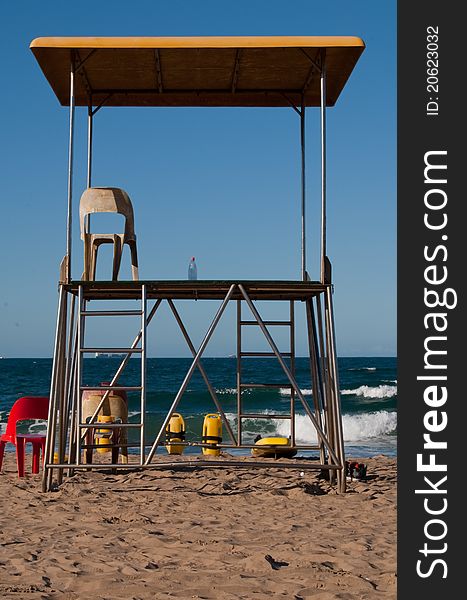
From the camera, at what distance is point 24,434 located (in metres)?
9.73

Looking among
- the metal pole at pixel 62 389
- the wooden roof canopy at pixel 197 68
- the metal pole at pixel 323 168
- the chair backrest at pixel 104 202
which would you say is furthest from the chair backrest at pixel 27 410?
the metal pole at pixel 323 168

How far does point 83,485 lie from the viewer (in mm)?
8891

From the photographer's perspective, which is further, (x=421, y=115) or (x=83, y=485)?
(x=83, y=485)

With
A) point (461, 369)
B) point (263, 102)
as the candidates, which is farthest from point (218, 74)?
point (461, 369)

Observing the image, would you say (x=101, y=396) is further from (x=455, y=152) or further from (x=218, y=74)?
(x=455, y=152)

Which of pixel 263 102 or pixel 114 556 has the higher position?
pixel 263 102

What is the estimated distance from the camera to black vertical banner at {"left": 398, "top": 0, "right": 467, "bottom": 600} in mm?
4141

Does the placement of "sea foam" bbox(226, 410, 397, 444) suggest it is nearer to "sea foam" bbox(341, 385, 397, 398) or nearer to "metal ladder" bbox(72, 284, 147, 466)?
"sea foam" bbox(341, 385, 397, 398)

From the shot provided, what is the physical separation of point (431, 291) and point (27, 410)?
21.9 feet

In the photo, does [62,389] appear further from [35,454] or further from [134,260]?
[134,260]

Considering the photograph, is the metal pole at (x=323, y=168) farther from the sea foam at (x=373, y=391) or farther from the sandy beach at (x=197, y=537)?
the sea foam at (x=373, y=391)

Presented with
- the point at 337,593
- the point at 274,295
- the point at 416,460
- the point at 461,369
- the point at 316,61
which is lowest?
the point at 337,593

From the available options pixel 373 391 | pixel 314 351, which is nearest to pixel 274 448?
pixel 314 351

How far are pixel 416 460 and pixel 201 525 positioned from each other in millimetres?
3260
